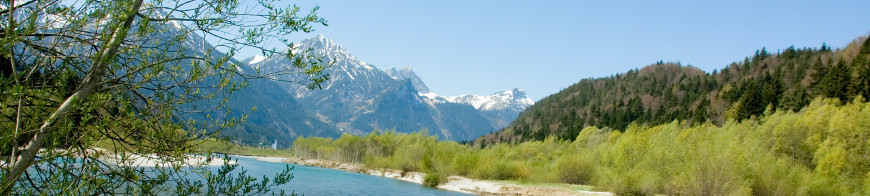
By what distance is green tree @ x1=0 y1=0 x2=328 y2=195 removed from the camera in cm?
419

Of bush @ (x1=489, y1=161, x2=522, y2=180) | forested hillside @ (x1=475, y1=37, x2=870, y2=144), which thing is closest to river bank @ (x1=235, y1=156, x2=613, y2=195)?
bush @ (x1=489, y1=161, x2=522, y2=180)

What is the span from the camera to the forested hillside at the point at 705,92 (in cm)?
5934

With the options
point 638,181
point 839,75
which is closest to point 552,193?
point 638,181

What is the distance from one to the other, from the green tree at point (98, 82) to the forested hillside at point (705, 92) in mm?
59915

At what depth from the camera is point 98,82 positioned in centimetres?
461

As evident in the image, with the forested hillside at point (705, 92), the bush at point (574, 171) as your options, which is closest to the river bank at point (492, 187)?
Answer: the bush at point (574, 171)

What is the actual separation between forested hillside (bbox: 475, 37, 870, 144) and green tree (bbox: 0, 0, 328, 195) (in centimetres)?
5991

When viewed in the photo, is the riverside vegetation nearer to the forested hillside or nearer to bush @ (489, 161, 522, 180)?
bush @ (489, 161, 522, 180)

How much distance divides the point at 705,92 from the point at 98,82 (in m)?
125

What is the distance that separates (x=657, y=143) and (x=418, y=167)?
1288 inches

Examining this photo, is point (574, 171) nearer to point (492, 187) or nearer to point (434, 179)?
point (492, 187)

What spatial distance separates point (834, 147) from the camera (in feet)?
99.9

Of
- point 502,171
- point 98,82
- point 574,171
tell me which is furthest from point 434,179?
point 98,82

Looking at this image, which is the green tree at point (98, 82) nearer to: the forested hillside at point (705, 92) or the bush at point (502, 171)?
the bush at point (502, 171)
